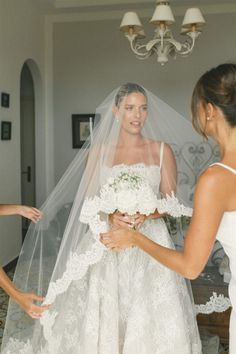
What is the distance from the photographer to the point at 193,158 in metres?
2.23

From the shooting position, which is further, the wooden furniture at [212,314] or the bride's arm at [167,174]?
the wooden furniture at [212,314]

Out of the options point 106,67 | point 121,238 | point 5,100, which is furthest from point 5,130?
point 121,238

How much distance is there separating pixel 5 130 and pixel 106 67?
1.84 metres

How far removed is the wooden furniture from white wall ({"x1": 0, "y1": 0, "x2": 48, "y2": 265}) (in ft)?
7.83

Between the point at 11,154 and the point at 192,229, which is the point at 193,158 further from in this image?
the point at 11,154

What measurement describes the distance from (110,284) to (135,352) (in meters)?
0.32

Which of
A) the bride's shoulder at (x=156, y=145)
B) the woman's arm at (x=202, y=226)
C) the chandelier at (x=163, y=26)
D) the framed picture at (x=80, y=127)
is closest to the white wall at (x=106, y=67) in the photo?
the framed picture at (x=80, y=127)

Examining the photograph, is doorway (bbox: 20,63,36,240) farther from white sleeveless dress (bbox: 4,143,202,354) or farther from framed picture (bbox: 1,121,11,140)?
white sleeveless dress (bbox: 4,143,202,354)

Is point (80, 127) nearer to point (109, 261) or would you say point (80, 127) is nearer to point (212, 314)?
point (212, 314)

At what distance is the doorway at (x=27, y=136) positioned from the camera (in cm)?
598

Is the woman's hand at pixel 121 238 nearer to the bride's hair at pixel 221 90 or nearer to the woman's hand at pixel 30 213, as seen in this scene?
the bride's hair at pixel 221 90

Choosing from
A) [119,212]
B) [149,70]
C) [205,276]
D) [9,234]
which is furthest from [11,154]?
[119,212]

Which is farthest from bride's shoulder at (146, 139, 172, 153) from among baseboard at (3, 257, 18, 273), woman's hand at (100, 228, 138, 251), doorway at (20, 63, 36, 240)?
doorway at (20, 63, 36, 240)

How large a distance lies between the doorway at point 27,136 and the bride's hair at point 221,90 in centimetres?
486
